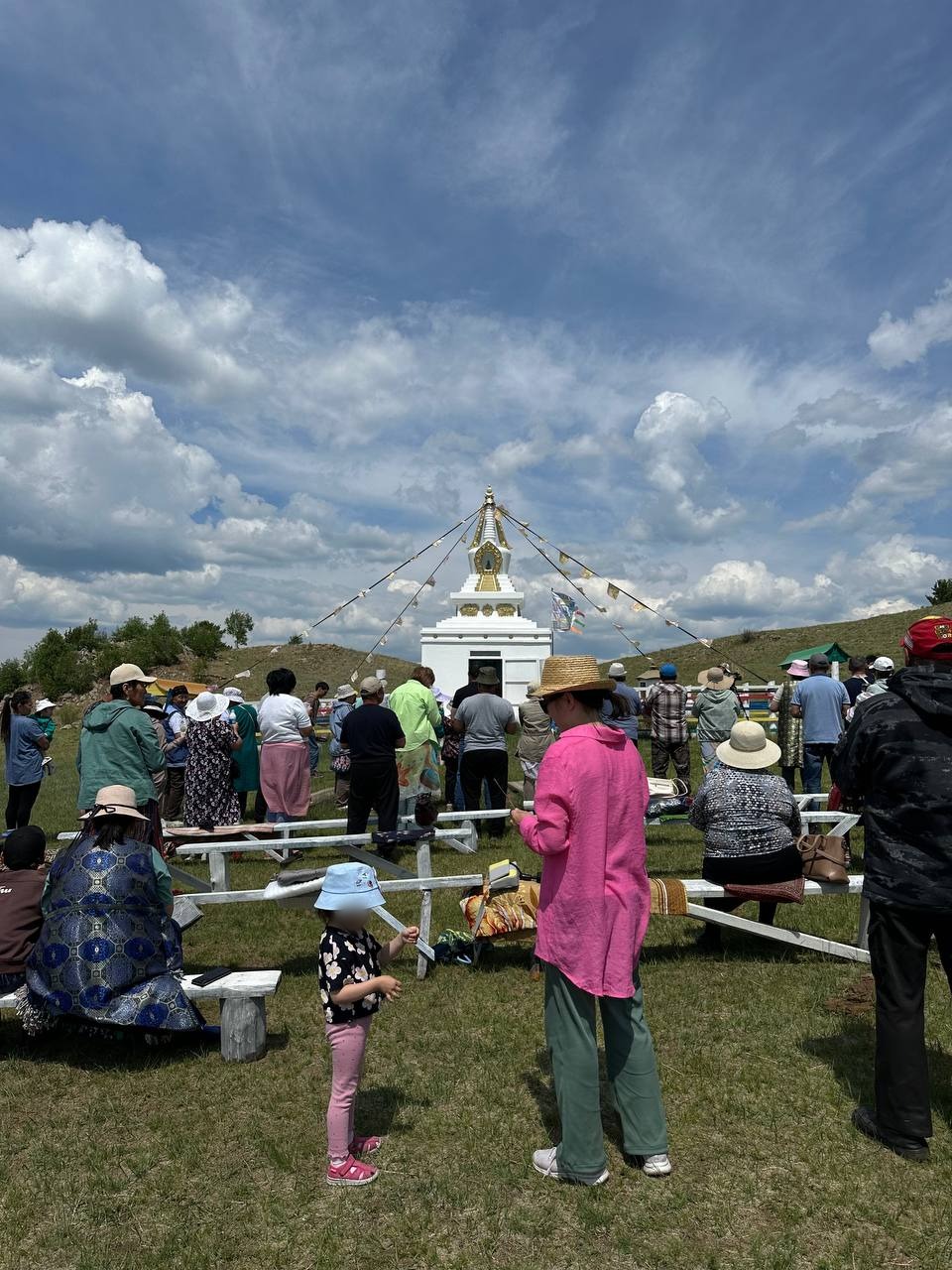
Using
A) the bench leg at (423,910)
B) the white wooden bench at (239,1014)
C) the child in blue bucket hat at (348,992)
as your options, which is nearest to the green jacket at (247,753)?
the bench leg at (423,910)

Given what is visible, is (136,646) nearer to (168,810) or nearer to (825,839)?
(168,810)

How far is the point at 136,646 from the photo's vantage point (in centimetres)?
4481

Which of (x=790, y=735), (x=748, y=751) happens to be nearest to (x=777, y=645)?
(x=790, y=735)

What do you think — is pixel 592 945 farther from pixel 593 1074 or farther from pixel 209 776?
pixel 209 776

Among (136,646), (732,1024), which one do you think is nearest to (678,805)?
(732,1024)

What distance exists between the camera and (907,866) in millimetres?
3480

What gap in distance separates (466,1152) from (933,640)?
9.67 ft

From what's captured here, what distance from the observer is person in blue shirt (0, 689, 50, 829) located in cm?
884

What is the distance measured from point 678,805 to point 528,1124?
466cm

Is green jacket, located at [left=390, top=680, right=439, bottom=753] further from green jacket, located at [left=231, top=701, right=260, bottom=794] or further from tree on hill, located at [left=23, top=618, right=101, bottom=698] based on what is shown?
tree on hill, located at [left=23, top=618, right=101, bottom=698]

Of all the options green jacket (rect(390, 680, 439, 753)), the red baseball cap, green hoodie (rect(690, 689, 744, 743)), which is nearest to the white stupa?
green hoodie (rect(690, 689, 744, 743))

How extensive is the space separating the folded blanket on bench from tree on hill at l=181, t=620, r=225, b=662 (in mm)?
43146

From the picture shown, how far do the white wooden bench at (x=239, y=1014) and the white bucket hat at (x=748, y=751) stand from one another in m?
3.30

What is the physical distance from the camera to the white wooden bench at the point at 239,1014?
4324mm
